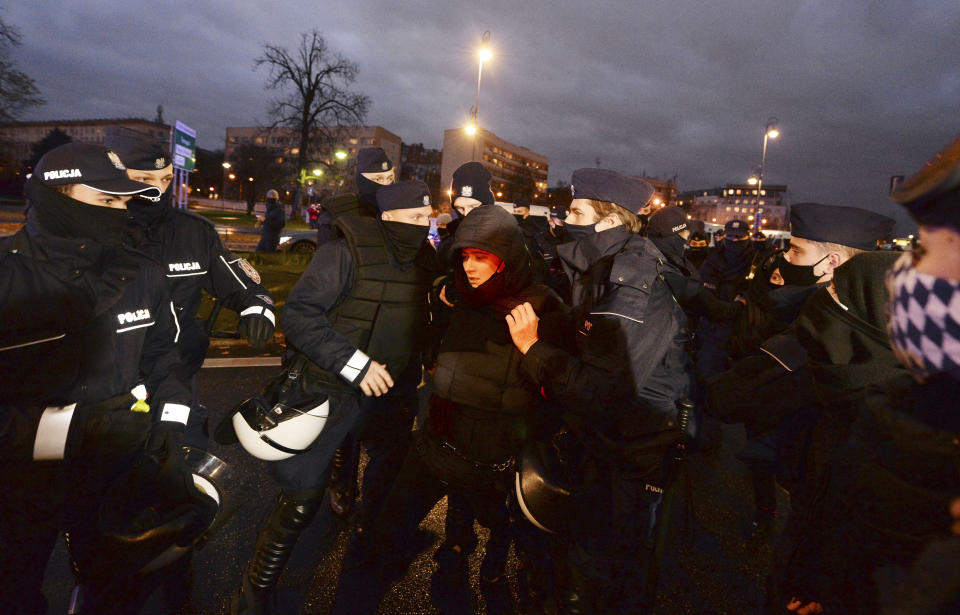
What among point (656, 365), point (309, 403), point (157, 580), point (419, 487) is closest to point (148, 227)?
point (309, 403)

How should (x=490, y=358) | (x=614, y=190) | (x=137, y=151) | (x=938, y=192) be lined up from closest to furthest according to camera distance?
(x=938, y=192) < (x=490, y=358) < (x=614, y=190) < (x=137, y=151)

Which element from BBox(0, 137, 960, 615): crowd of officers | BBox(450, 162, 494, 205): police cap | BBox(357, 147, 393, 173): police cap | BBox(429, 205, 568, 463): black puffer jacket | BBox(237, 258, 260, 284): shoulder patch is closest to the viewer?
BBox(0, 137, 960, 615): crowd of officers

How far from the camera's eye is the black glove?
2.60m

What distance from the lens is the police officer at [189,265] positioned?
2.58 m

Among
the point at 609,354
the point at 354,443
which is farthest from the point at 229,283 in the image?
the point at 609,354

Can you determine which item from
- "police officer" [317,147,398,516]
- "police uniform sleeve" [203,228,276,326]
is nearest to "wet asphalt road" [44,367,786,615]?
"police officer" [317,147,398,516]

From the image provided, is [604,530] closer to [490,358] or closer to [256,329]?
[490,358]

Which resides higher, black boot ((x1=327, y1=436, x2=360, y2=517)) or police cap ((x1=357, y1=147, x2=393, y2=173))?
police cap ((x1=357, y1=147, x2=393, y2=173))

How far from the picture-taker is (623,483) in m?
2.24

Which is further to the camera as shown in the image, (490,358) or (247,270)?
(247,270)

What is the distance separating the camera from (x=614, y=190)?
7.73 feet

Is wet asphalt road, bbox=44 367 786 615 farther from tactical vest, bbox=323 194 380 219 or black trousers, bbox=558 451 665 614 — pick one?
tactical vest, bbox=323 194 380 219

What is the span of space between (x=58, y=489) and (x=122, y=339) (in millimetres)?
596

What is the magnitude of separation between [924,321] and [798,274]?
8.09 feet
